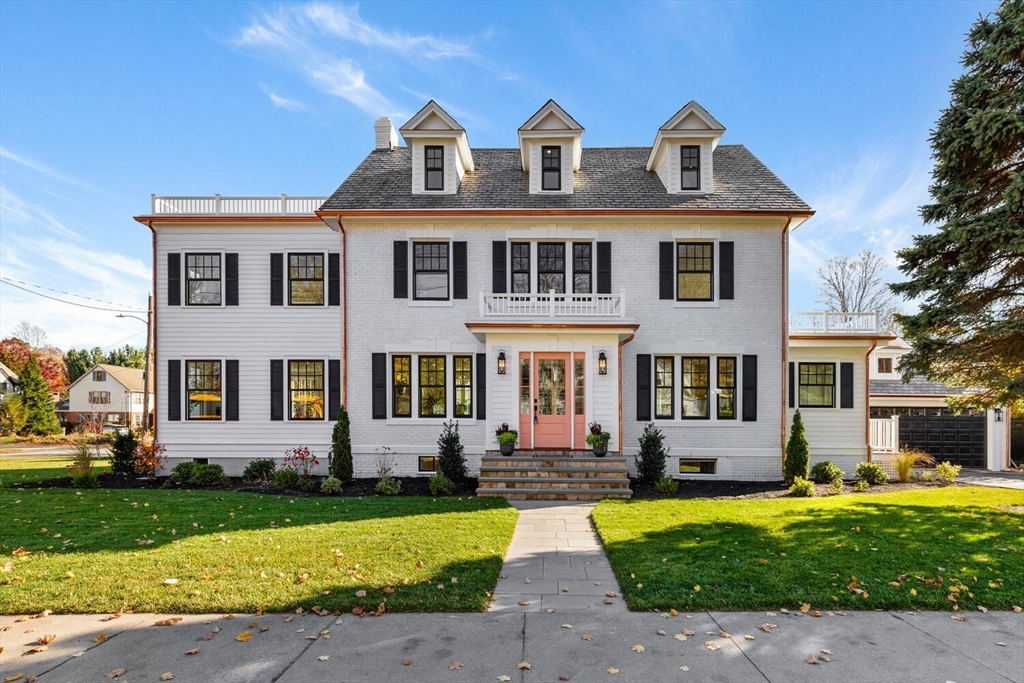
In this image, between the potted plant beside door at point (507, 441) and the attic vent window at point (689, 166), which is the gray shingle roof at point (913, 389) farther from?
the potted plant beside door at point (507, 441)

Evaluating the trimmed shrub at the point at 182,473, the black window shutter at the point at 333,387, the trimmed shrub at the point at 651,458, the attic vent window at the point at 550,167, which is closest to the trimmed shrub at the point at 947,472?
the trimmed shrub at the point at 651,458

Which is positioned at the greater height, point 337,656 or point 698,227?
point 698,227

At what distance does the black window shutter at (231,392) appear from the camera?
1428 cm

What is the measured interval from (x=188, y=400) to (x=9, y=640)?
37.0 feet

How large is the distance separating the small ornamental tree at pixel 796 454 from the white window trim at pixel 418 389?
817 cm

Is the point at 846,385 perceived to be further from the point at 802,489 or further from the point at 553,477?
the point at 553,477

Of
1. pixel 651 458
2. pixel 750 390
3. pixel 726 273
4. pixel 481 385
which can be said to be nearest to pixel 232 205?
pixel 481 385

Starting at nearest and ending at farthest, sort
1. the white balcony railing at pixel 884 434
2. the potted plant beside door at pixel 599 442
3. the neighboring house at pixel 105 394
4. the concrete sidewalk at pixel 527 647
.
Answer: the concrete sidewalk at pixel 527 647 < the potted plant beside door at pixel 599 442 < the white balcony railing at pixel 884 434 < the neighboring house at pixel 105 394

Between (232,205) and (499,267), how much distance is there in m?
7.95

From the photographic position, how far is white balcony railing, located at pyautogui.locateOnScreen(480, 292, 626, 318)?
43.2ft

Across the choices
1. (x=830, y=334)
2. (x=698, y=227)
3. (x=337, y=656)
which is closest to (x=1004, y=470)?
(x=830, y=334)

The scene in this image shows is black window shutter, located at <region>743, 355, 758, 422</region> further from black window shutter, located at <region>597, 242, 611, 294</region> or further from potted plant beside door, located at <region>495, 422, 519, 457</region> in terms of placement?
potted plant beside door, located at <region>495, 422, 519, 457</region>

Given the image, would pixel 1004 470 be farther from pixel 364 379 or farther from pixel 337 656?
pixel 337 656

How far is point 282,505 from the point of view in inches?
405
